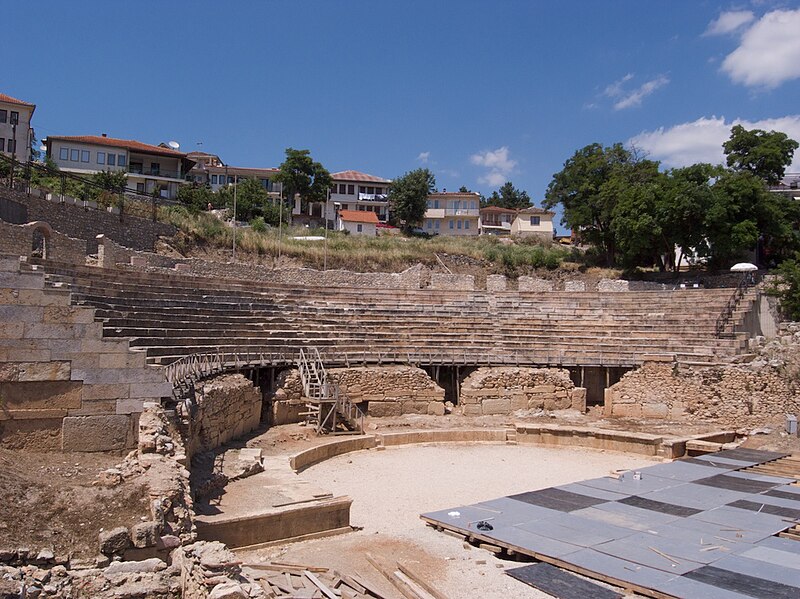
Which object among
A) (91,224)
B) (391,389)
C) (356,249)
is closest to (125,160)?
(356,249)

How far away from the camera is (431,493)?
13.7m

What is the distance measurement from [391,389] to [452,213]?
39515 mm

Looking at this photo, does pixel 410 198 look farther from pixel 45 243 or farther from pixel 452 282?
pixel 45 243

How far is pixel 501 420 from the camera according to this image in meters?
21.3

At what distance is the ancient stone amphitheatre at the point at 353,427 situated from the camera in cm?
812

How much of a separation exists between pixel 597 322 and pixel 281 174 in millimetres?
32275

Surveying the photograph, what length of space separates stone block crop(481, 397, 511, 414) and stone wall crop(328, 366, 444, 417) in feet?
4.86

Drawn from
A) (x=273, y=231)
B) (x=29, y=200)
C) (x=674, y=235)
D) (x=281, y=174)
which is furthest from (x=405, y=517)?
(x=281, y=174)

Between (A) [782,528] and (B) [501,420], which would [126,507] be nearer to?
(A) [782,528]

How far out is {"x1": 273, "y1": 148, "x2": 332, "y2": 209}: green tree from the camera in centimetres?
5169

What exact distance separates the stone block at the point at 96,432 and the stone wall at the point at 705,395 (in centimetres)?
1707

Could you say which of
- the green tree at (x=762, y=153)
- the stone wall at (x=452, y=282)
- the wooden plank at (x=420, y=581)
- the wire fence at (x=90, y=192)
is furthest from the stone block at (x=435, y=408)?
the green tree at (x=762, y=153)

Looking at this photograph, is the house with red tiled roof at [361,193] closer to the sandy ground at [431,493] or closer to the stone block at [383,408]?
the stone block at [383,408]

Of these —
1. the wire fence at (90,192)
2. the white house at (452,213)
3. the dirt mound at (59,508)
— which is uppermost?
the white house at (452,213)
